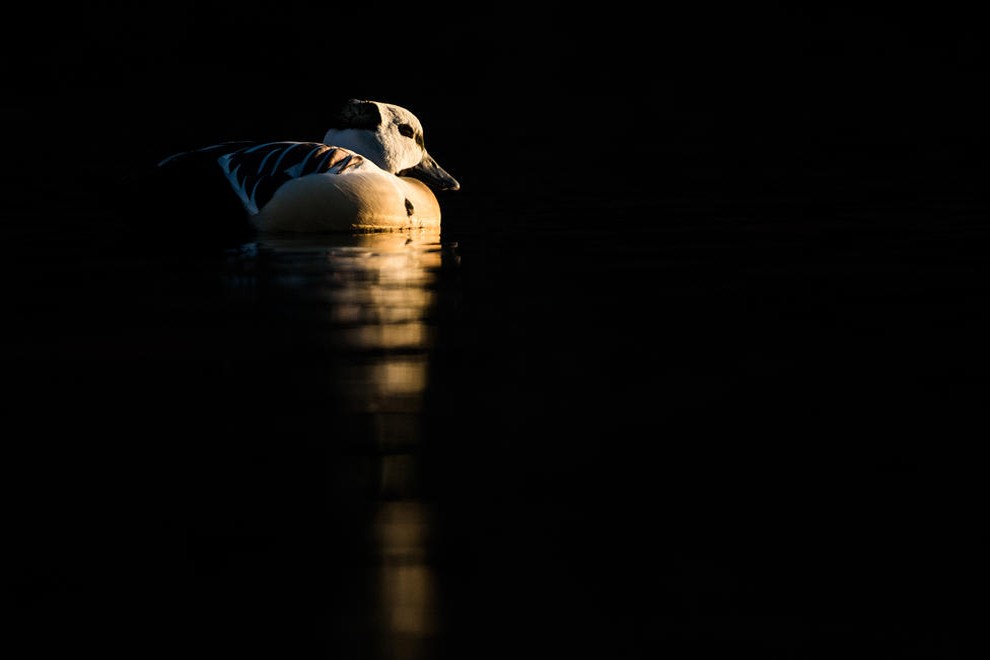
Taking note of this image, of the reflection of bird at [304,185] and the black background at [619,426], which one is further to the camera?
the reflection of bird at [304,185]

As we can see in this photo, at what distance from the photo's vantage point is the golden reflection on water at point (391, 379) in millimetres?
2744

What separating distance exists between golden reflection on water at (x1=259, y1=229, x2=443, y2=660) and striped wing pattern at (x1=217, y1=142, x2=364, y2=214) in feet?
1.20

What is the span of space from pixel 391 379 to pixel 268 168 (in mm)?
4496

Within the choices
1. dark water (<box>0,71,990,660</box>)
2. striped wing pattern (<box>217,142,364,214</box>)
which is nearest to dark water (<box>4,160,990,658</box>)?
dark water (<box>0,71,990,660</box>)

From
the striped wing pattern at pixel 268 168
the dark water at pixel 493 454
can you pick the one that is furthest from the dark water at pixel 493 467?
the striped wing pattern at pixel 268 168

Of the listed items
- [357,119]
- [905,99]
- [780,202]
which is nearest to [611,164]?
[780,202]

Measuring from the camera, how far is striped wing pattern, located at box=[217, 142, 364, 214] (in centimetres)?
889

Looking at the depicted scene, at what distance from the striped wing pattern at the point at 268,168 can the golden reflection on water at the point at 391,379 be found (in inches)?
14.4

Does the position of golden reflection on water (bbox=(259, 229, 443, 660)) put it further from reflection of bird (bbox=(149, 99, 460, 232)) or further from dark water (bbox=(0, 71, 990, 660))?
reflection of bird (bbox=(149, 99, 460, 232))

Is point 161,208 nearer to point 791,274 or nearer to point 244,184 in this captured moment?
point 244,184

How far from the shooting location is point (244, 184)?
890 centimetres

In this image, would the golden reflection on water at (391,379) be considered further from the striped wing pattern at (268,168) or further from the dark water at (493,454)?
the striped wing pattern at (268,168)

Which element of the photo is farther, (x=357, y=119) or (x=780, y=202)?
(x=780, y=202)

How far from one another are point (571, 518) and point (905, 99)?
30901 millimetres
